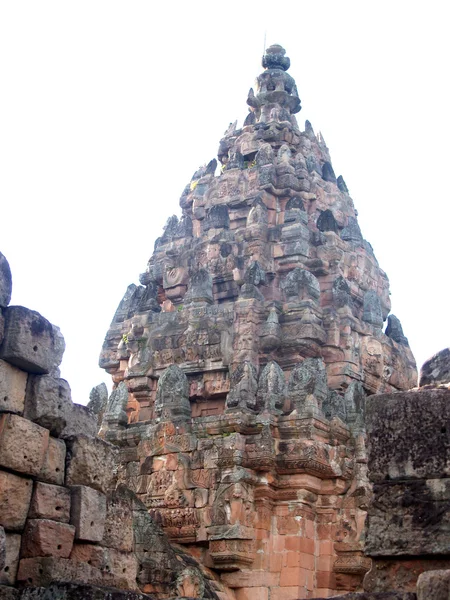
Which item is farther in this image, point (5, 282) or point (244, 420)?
point (244, 420)

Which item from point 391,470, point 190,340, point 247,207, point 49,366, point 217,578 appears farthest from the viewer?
point 247,207

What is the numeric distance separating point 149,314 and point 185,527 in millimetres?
4712

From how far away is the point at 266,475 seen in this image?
15.2m

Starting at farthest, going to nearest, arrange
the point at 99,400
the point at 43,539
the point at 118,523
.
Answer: the point at 99,400
the point at 118,523
the point at 43,539

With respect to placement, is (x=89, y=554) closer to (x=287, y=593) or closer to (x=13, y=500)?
(x=13, y=500)

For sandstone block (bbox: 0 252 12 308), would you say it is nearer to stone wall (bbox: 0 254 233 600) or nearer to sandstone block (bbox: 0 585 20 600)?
stone wall (bbox: 0 254 233 600)

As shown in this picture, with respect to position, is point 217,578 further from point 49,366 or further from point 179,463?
point 49,366

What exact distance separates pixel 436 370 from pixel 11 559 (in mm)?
3873

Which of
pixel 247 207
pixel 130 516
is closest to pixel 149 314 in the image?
pixel 247 207

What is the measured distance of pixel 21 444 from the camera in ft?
26.7

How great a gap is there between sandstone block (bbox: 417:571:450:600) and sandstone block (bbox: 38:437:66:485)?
3.88 metres

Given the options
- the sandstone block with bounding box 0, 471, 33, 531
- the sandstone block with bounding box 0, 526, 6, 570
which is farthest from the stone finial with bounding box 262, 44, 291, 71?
the sandstone block with bounding box 0, 526, 6, 570

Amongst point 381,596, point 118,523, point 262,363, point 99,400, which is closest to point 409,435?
point 381,596

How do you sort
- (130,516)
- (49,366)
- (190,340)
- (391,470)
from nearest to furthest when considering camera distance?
(391,470), (49,366), (130,516), (190,340)
